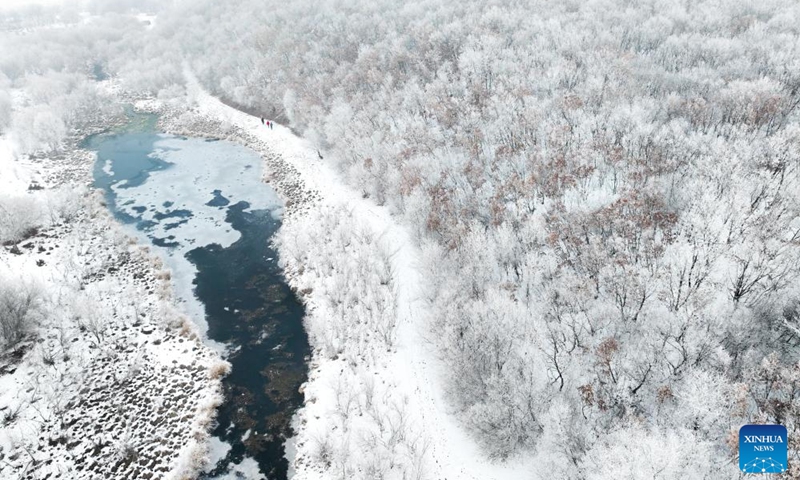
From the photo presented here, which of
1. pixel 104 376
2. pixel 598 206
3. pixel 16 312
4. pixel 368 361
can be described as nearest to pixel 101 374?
pixel 104 376

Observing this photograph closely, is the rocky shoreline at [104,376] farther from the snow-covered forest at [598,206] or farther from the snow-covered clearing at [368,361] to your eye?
the snow-covered forest at [598,206]

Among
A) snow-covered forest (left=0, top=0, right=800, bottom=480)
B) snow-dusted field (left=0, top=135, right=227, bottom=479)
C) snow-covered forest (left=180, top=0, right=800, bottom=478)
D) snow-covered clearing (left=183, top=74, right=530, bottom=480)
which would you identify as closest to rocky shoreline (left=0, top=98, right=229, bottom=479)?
snow-dusted field (left=0, top=135, right=227, bottom=479)

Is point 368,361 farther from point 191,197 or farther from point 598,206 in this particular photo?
point 191,197

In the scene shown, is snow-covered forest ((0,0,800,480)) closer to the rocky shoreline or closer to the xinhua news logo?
the xinhua news logo

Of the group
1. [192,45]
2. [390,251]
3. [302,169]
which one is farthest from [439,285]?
[192,45]

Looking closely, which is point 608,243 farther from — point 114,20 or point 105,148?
point 114,20

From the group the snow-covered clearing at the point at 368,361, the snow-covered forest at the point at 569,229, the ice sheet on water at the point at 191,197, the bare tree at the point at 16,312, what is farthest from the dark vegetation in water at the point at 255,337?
the bare tree at the point at 16,312
